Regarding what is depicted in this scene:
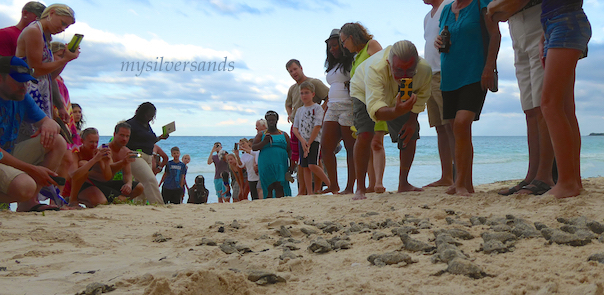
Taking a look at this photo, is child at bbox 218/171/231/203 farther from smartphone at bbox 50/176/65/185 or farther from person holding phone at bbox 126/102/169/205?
smartphone at bbox 50/176/65/185

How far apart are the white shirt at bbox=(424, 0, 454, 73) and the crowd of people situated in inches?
0.4

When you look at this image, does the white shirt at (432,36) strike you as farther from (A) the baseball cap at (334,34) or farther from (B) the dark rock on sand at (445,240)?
(B) the dark rock on sand at (445,240)

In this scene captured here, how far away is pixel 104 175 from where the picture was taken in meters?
4.50

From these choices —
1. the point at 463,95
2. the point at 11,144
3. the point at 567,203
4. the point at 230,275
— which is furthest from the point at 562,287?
the point at 11,144

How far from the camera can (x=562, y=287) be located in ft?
4.17

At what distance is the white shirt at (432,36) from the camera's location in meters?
3.96

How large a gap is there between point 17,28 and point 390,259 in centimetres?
414

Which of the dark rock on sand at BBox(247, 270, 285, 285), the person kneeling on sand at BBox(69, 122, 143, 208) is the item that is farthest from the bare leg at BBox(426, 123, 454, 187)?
the person kneeling on sand at BBox(69, 122, 143, 208)

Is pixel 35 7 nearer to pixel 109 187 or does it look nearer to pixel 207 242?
pixel 109 187

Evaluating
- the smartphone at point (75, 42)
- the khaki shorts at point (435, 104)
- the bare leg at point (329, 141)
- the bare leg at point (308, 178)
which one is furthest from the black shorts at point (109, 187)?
the khaki shorts at point (435, 104)

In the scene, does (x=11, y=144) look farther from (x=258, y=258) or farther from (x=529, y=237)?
(x=529, y=237)

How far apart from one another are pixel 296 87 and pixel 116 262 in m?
4.14

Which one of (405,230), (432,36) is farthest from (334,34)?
(405,230)

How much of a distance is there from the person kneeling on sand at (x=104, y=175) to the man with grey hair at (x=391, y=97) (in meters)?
2.47
